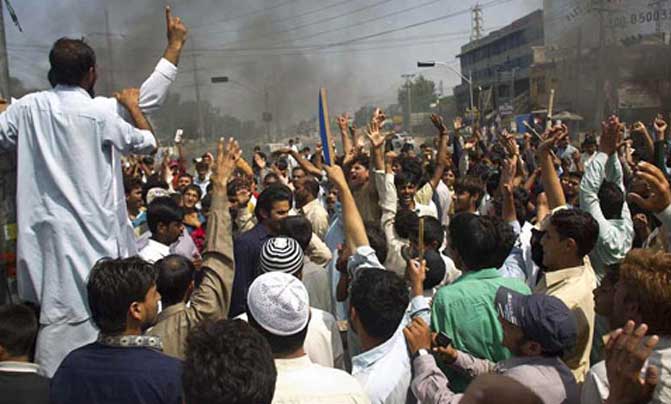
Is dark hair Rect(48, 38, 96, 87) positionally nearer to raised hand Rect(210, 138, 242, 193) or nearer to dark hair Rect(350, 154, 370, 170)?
raised hand Rect(210, 138, 242, 193)

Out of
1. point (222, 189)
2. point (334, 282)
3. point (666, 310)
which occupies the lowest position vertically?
point (334, 282)

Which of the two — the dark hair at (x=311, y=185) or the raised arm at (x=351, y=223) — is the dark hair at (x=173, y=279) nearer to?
the raised arm at (x=351, y=223)

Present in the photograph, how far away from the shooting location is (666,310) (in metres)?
2.03

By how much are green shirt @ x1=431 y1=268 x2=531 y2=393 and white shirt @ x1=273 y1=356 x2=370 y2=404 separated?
784 mm

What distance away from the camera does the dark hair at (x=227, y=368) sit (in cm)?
162

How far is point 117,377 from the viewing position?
2.00 m

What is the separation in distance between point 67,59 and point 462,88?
181ft

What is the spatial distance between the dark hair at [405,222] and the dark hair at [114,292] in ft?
6.57

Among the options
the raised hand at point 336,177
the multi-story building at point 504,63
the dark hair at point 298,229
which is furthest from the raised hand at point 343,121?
the multi-story building at point 504,63

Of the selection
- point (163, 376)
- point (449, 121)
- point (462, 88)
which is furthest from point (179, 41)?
point (462, 88)

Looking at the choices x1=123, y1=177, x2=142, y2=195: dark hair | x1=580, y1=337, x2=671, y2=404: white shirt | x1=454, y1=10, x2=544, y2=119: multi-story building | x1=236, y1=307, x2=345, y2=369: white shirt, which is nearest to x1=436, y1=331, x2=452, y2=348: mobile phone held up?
x1=236, y1=307, x2=345, y2=369: white shirt

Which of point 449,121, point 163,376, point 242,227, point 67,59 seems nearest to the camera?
point 163,376

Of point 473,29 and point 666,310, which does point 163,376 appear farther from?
point 473,29

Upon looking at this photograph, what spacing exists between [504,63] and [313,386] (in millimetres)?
59321
